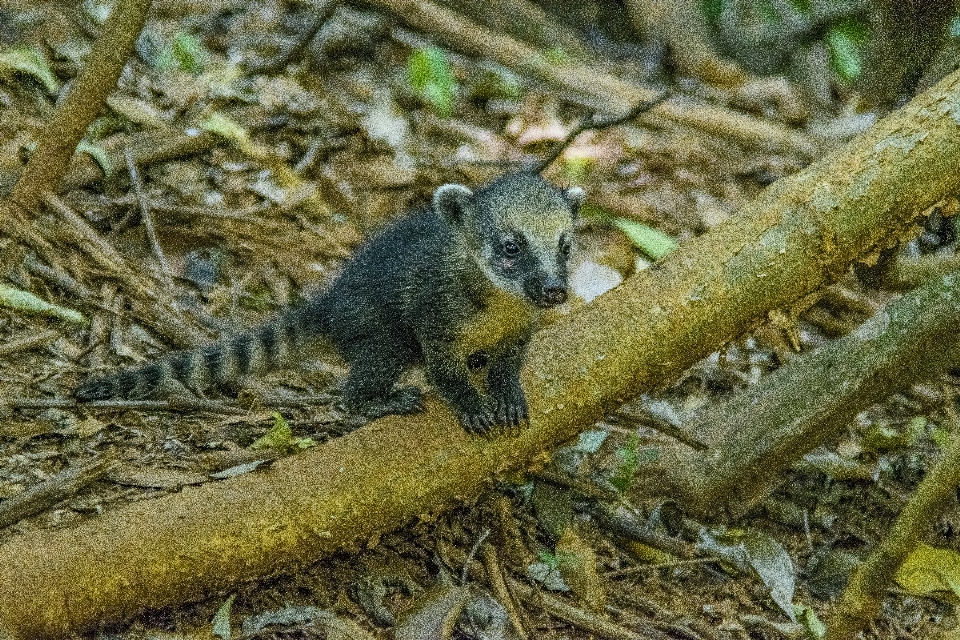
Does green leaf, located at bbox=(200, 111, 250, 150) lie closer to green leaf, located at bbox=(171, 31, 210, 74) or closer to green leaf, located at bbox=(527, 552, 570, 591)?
green leaf, located at bbox=(171, 31, 210, 74)

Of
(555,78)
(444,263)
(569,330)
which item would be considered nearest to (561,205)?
(444,263)

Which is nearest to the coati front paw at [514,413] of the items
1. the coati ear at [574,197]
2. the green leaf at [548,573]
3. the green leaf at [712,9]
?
the green leaf at [548,573]

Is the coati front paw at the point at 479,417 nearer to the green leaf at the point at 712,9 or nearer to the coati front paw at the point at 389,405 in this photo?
the coati front paw at the point at 389,405

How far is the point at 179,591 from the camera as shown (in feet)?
10.9

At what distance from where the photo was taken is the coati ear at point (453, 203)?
4555 mm

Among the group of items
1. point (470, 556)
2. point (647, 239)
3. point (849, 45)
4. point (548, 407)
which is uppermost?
point (849, 45)

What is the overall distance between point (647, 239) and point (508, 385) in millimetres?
2783

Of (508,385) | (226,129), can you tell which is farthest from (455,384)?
(226,129)

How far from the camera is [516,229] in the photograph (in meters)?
4.36

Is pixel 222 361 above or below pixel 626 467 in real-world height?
above

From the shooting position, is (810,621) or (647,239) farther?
(647,239)

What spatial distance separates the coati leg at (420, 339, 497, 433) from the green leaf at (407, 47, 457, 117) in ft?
11.3

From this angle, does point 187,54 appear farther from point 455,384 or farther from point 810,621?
point 810,621

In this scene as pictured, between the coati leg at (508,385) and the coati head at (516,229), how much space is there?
35cm
